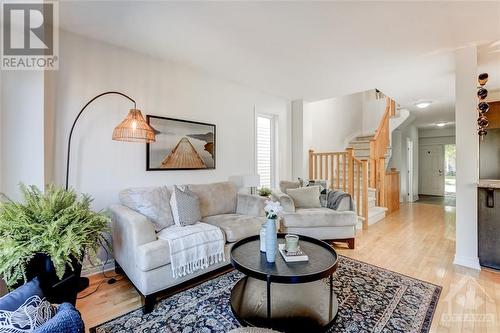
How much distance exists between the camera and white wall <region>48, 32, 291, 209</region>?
7.96 ft

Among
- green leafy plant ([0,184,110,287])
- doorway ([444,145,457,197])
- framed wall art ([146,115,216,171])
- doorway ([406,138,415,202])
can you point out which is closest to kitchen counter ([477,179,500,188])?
framed wall art ([146,115,216,171])

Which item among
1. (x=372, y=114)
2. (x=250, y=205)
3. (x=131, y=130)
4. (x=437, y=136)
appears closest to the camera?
(x=131, y=130)

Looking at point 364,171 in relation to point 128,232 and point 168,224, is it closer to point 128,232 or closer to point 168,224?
point 168,224

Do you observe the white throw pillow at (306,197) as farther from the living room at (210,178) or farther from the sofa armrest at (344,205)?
the sofa armrest at (344,205)

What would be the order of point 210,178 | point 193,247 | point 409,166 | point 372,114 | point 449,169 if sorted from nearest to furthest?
point 193,247 → point 210,178 → point 372,114 → point 409,166 → point 449,169

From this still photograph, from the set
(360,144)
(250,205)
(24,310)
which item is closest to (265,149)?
(250,205)

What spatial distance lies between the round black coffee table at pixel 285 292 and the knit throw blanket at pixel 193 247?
331 mm

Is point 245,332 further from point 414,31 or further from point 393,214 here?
point 393,214

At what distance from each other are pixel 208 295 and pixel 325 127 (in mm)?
4860

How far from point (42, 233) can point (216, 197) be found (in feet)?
6.18

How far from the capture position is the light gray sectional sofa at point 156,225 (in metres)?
1.92

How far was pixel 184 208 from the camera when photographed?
8.36 feet

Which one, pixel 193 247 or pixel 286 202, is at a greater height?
pixel 286 202

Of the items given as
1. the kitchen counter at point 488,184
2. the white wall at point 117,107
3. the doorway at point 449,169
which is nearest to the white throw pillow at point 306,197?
the white wall at point 117,107
